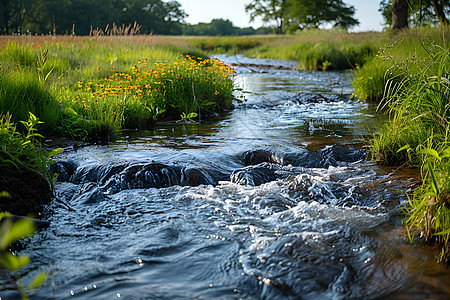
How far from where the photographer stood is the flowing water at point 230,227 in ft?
7.16

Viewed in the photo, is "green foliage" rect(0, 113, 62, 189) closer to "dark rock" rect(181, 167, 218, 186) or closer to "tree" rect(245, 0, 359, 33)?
"dark rock" rect(181, 167, 218, 186)

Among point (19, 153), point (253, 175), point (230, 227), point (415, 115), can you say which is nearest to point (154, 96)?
point (253, 175)

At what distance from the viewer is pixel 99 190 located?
3674mm

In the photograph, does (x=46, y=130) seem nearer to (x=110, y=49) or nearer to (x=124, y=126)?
(x=124, y=126)

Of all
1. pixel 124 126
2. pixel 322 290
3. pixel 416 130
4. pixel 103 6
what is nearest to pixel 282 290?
pixel 322 290

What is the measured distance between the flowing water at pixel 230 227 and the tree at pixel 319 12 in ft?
152

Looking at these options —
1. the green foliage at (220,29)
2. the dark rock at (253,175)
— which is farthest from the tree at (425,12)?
the green foliage at (220,29)

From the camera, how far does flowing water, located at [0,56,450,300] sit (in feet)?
7.16

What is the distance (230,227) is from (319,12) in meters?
49.8

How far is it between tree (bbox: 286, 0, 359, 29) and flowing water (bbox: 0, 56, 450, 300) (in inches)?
1819

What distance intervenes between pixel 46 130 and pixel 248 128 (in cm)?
305

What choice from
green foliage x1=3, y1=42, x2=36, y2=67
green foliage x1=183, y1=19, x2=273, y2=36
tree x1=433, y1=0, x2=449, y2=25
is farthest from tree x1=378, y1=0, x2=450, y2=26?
green foliage x1=183, y1=19, x2=273, y2=36

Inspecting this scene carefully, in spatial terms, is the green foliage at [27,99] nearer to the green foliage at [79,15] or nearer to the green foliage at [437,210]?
the green foliage at [437,210]

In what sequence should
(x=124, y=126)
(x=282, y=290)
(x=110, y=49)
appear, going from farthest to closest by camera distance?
(x=110, y=49), (x=124, y=126), (x=282, y=290)
